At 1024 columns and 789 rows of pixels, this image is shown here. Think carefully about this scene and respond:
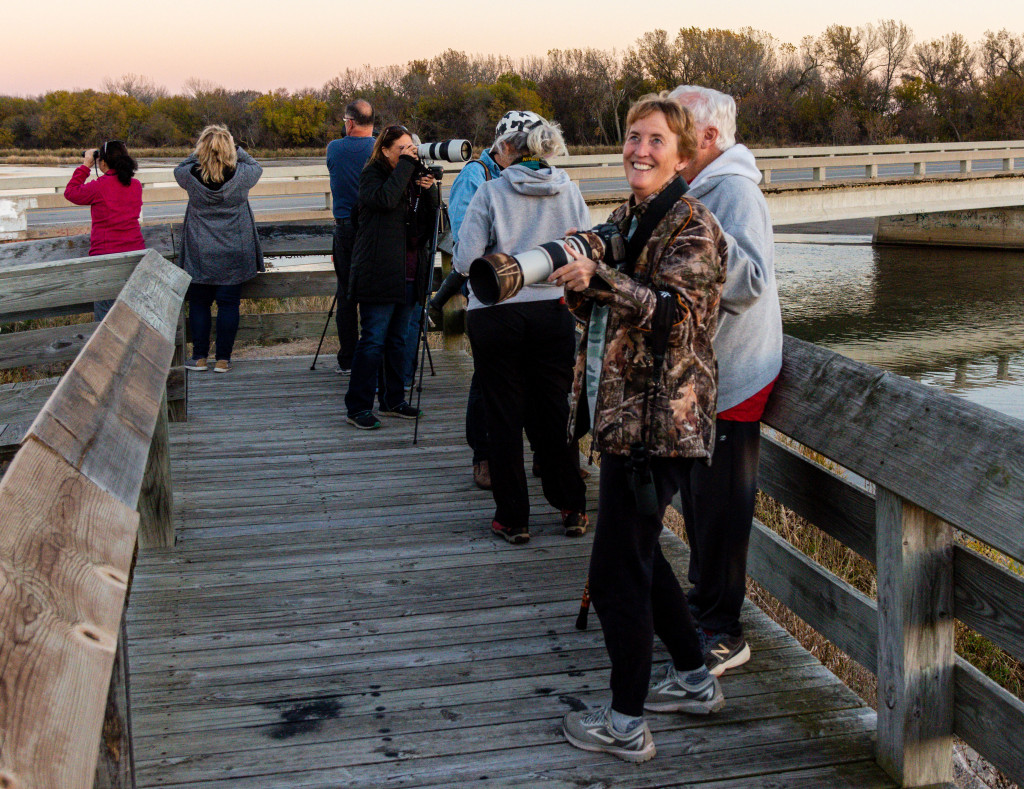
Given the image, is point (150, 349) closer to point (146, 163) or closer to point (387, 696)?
point (387, 696)

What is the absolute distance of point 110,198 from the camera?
693 cm

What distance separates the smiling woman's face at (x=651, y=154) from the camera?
2324 millimetres

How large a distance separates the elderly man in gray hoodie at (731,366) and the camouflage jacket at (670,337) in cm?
22

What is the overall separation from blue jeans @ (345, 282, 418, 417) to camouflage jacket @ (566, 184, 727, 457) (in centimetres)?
334

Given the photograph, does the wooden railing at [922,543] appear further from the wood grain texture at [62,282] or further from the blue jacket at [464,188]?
the wood grain texture at [62,282]

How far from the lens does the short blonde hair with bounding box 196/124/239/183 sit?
6.77 m

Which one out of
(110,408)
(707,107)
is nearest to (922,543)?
(707,107)

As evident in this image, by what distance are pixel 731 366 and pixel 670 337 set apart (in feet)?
1.79

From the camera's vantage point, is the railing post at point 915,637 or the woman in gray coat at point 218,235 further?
the woman in gray coat at point 218,235

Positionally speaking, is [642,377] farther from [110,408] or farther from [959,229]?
[959,229]

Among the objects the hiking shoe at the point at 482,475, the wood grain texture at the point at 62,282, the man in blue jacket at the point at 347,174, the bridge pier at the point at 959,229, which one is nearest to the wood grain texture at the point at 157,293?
the wood grain texture at the point at 62,282

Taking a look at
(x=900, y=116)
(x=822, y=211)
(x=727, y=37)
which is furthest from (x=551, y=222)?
(x=727, y=37)

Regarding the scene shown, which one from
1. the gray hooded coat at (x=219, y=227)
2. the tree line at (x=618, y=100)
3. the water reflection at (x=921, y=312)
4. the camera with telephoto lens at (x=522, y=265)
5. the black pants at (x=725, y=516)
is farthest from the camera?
the tree line at (x=618, y=100)

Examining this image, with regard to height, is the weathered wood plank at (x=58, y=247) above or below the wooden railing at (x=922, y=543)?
above
